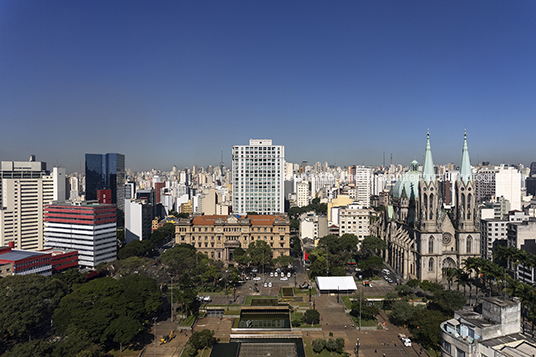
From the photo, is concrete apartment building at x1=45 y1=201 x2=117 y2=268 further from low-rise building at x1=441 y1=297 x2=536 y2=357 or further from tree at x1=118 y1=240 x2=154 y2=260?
low-rise building at x1=441 y1=297 x2=536 y2=357

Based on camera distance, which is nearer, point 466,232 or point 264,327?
point 264,327

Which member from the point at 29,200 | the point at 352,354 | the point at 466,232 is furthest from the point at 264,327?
the point at 29,200

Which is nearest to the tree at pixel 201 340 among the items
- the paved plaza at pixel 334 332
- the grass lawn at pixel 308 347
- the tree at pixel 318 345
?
the paved plaza at pixel 334 332

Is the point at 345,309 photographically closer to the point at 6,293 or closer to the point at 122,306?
the point at 122,306

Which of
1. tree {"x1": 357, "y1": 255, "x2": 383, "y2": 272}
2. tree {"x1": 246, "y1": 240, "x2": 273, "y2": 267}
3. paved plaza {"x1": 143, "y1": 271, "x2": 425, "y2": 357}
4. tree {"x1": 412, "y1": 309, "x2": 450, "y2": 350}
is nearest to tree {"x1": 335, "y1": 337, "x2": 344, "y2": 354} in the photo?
paved plaza {"x1": 143, "y1": 271, "x2": 425, "y2": 357}

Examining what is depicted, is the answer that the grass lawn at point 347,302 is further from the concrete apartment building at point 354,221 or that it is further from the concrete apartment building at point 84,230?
the concrete apartment building at point 84,230

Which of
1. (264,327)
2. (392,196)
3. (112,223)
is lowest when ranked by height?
(264,327)

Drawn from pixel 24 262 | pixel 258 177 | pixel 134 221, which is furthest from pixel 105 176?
pixel 24 262

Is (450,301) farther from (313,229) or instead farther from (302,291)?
(313,229)
